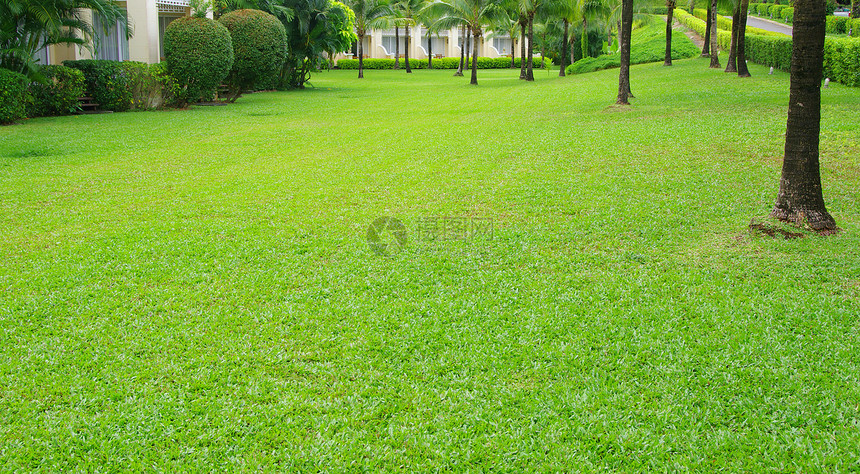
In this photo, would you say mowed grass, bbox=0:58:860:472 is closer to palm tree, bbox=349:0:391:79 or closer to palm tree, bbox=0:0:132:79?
palm tree, bbox=0:0:132:79

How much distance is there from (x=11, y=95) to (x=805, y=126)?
15.9 meters

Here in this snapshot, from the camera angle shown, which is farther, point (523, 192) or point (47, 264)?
point (523, 192)

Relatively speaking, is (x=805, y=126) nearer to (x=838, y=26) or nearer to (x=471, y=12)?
(x=471, y=12)

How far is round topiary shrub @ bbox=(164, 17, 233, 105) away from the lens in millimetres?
18359

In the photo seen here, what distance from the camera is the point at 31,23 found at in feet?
50.4

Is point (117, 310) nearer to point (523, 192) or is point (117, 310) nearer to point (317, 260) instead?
point (317, 260)

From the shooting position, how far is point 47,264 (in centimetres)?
533

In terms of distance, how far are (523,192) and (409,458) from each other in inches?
209

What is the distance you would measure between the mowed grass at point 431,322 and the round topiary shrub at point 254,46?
12789 mm

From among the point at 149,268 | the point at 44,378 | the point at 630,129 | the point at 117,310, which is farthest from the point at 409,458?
the point at 630,129

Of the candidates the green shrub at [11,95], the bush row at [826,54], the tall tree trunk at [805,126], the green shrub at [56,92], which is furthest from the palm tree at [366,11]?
the tall tree trunk at [805,126]

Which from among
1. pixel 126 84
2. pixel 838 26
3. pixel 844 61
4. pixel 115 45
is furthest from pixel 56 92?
pixel 838 26

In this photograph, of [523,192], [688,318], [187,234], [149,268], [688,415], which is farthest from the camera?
[523,192]

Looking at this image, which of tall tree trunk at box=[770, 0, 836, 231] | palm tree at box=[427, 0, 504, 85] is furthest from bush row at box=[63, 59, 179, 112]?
tall tree trunk at box=[770, 0, 836, 231]
